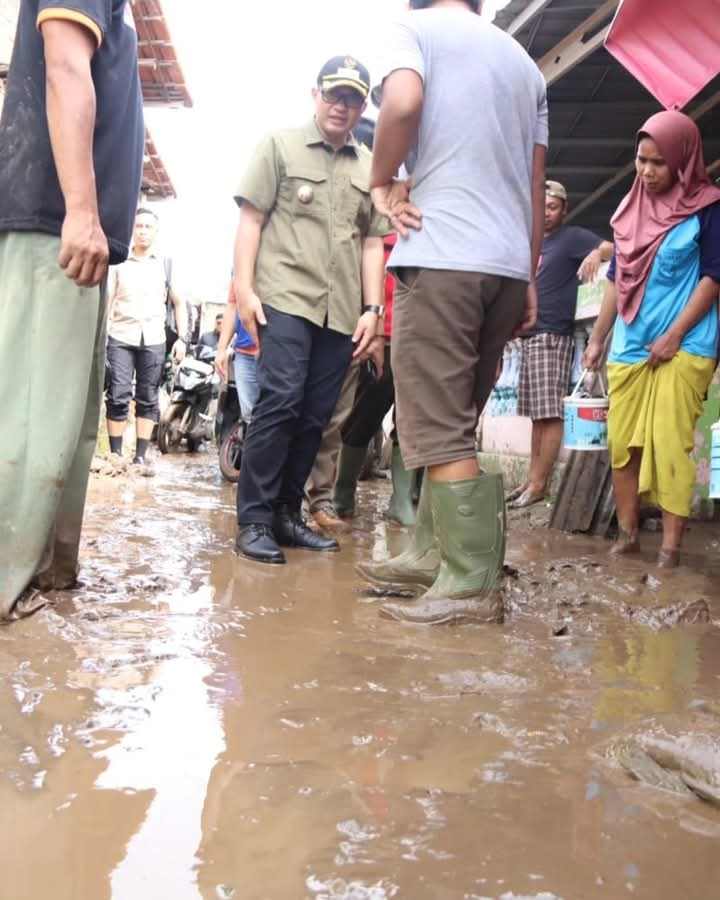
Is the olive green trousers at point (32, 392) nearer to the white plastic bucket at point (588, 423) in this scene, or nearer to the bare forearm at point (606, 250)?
the white plastic bucket at point (588, 423)

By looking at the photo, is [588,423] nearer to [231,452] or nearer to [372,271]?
[372,271]

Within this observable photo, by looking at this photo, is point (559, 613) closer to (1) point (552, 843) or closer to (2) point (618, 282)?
(1) point (552, 843)

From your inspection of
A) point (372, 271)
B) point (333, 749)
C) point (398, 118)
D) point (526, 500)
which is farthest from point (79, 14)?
point (526, 500)

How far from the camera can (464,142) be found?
261cm

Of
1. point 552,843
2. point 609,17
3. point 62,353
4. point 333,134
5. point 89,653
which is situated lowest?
point 89,653

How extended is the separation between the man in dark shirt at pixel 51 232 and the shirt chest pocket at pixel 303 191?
1.23 meters

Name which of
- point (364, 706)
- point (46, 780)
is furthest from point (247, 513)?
point (46, 780)

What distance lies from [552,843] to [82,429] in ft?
6.21

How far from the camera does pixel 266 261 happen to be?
366 centimetres

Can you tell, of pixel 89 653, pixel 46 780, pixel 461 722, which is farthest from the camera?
pixel 89 653

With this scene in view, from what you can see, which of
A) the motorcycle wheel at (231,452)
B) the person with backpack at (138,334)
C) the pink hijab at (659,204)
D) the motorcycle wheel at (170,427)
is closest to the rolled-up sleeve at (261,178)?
the pink hijab at (659,204)

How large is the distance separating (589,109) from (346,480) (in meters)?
4.28

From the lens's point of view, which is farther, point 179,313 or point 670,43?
point 179,313

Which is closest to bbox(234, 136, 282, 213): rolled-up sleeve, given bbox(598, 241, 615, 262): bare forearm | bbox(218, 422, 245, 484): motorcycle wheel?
bbox(598, 241, 615, 262): bare forearm
